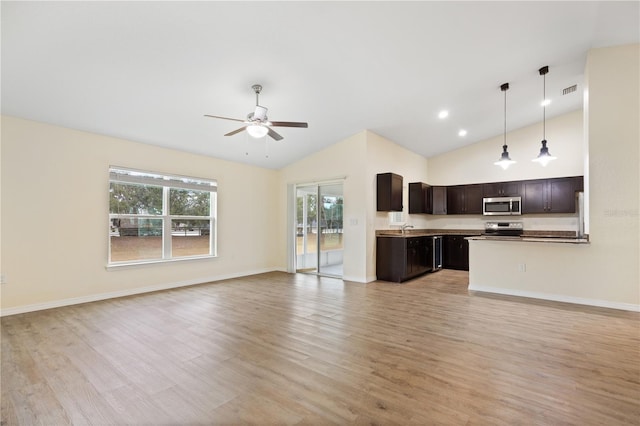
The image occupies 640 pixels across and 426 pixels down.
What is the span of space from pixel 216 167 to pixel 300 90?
300 cm

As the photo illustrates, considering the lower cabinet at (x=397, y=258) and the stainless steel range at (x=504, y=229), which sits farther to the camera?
the stainless steel range at (x=504, y=229)

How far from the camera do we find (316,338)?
3.12 metres

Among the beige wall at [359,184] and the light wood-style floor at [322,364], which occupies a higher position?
the beige wall at [359,184]

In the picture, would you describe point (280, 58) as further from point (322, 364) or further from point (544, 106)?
point (544, 106)

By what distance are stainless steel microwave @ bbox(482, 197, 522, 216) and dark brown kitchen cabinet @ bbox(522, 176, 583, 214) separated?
0.14 meters

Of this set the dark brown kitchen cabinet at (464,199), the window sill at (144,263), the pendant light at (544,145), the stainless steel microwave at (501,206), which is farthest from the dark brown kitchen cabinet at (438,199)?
the window sill at (144,263)

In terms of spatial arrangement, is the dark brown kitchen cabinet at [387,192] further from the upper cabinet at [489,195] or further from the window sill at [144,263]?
the window sill at [144,263]

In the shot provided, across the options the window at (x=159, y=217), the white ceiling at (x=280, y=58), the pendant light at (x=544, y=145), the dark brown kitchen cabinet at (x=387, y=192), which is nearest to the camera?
the white ceiling at (x=280, y=58)

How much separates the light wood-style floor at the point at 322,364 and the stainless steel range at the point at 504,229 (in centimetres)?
328

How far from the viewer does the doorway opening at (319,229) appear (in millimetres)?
6816

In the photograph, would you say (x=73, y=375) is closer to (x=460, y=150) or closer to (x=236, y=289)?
(x=236, y=289)

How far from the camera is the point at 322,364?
99.8 inches

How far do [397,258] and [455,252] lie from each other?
2532 mm

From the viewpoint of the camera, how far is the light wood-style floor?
1.91m
